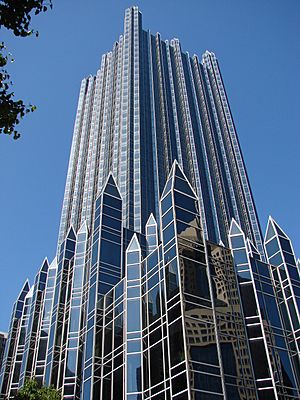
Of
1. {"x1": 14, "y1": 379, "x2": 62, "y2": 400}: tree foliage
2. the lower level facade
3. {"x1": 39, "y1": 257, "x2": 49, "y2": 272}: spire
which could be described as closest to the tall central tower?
{"x1": 39, "y1": 257, "x2": 49, "y2": 272}: spire

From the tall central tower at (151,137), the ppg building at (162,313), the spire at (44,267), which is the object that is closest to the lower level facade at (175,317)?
the ppg building at (162,313)

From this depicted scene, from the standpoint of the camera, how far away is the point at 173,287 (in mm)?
32469

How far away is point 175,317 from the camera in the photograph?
31.1 meters

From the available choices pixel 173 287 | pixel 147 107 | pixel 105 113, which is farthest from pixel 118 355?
pixel 105 113

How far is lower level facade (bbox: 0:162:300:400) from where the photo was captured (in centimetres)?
3030

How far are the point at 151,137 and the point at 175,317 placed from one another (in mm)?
73557

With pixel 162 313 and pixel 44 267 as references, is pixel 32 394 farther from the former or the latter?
pixel 44 267

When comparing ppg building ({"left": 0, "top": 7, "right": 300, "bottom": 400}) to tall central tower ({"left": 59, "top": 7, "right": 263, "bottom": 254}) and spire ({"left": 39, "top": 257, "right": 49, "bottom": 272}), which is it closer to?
spire ({"left": 39, "top": 257, "right": 49, "bottom": 272})

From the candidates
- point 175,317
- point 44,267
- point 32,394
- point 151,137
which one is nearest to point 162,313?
point 175,317

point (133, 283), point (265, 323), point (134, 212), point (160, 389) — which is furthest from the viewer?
point (134, 212)

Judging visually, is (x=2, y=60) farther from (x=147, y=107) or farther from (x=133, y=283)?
(x=147, y=107)

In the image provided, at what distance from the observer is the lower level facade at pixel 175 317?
3030 centimetres

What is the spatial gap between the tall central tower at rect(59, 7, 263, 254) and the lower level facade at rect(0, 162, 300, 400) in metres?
36.6

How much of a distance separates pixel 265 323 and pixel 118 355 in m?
11.5
